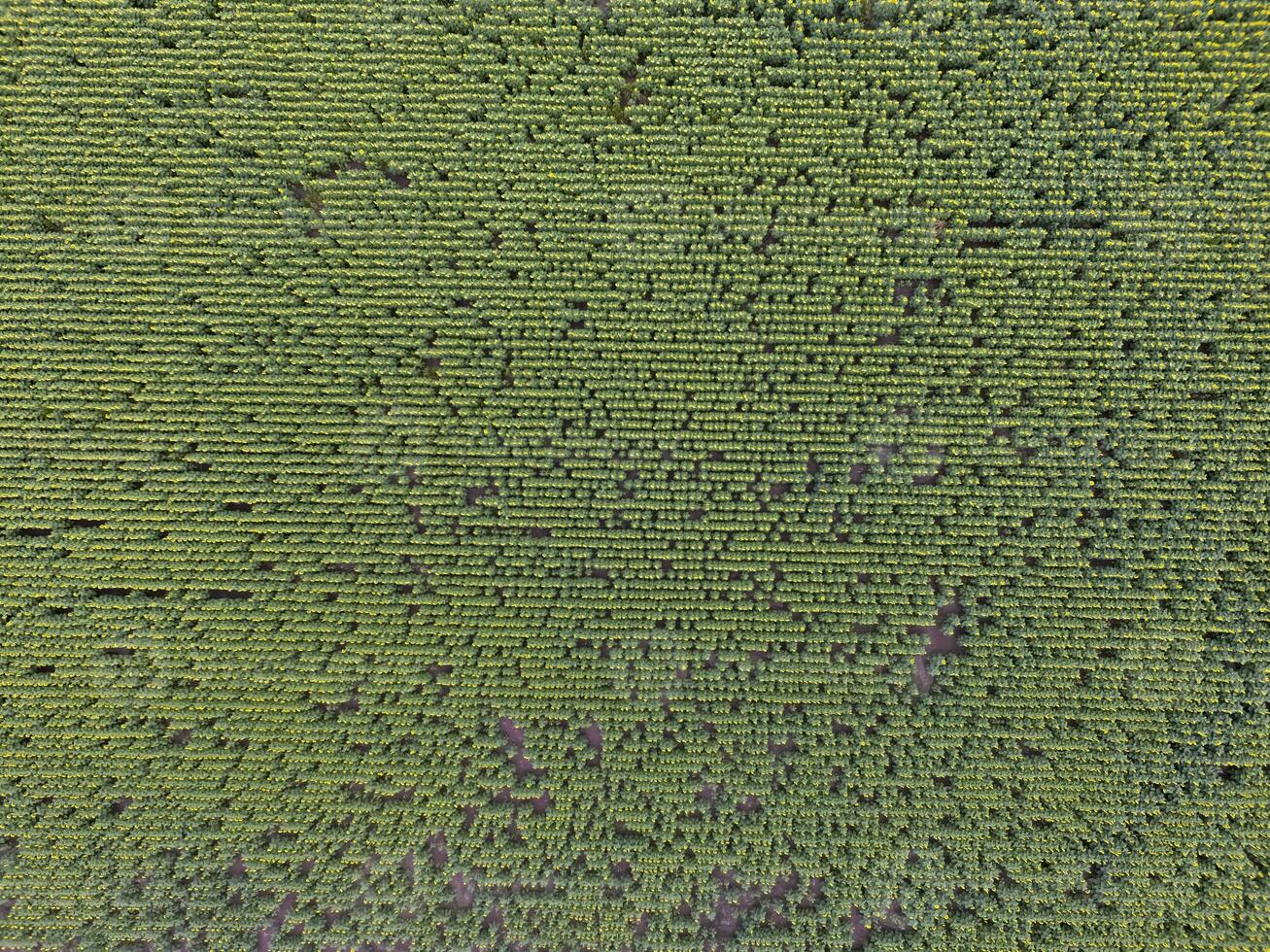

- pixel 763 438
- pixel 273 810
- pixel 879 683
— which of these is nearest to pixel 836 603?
pixel 879 683

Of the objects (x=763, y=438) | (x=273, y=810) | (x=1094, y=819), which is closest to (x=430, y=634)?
(x=273, y=810)

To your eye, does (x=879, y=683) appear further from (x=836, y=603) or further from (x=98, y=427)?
(x=98, y=427)

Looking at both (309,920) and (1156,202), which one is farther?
(1156,202)

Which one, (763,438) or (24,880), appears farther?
(763,438)

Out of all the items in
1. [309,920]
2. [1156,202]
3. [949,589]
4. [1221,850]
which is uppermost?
[1156,202]

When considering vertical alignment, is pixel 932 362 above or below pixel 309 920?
above

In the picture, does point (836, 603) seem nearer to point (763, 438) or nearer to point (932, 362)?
point (763, 438)

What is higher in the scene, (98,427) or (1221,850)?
(98,427)
